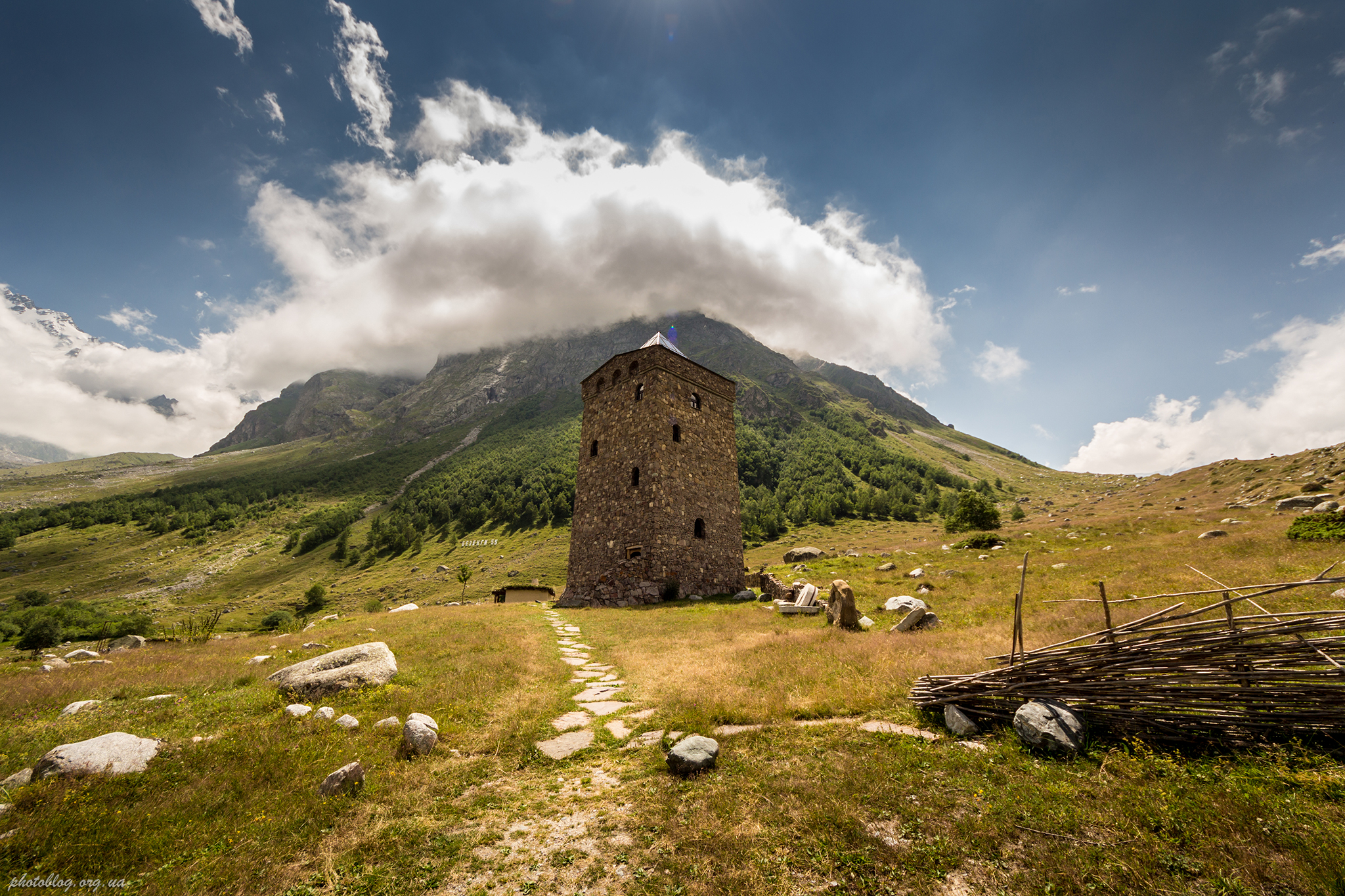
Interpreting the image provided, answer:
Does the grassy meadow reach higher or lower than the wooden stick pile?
lower

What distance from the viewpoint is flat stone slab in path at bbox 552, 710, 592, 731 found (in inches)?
315

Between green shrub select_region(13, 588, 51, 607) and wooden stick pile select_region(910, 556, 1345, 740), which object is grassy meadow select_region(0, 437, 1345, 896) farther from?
green shrub select_region(13, 588, 51, 607)

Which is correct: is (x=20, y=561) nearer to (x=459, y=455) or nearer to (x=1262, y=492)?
(x=459, y=455)

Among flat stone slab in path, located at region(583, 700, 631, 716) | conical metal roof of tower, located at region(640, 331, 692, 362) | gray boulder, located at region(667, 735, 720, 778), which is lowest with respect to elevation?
flat stone slab in path, located at region(583, 700, 631, 716)

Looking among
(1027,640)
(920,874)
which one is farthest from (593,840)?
(1027,640)

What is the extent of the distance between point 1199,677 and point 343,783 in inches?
393

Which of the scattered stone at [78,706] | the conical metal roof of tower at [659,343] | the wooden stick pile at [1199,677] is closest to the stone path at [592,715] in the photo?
the wooden stick pile at [1199,677]

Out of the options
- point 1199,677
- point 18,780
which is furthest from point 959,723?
point 18,780

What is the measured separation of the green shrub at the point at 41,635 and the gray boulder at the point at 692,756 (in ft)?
→ 158

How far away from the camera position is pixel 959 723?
259 inches

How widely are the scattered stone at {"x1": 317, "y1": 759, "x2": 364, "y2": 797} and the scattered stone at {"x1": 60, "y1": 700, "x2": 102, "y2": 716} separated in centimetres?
660

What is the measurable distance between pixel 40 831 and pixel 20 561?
182547 mm

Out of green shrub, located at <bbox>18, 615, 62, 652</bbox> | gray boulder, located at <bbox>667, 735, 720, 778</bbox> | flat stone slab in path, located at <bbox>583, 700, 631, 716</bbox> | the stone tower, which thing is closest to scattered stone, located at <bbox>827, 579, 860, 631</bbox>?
flat stone slab in path, located at <bbox>583, 700, 631, 716</bbox>

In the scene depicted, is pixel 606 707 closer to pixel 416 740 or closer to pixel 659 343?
pixel 416 740
